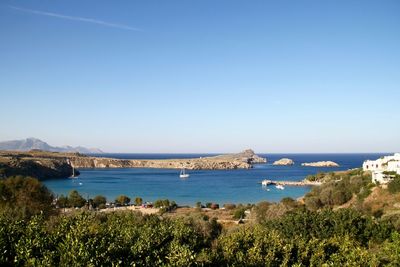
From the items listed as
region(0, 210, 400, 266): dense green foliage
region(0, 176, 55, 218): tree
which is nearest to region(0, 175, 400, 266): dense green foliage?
region(0, 210, 400, 266): dense green foliage

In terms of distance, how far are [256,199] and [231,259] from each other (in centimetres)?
5728

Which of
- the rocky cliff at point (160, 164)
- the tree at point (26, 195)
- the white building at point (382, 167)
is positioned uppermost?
the white building at point (382, 167)

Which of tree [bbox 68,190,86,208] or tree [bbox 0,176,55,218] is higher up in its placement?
tree [bbox 0,176,55,218]

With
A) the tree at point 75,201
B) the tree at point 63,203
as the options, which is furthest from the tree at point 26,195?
the tree at point 75,201

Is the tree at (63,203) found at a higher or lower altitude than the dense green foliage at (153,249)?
lower

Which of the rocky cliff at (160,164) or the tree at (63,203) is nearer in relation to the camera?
the tree at (63,203)

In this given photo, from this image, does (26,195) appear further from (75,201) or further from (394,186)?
(394,186)

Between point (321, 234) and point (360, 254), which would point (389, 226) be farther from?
point (360, 254)

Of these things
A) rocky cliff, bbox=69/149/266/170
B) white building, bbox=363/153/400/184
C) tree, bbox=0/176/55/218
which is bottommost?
rocky cliff, bbox=69/149/266/170

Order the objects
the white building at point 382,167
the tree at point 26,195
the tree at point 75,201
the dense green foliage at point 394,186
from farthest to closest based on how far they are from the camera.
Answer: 1. the tree at point 75,201
2. the white building at point 382,167
3. the dense green foliage at point 394,186
4. the tree at point 26,195

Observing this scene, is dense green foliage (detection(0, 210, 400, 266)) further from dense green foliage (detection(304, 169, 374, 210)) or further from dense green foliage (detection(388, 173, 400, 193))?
dense green foliage (detection(304, 169, 374, 210))

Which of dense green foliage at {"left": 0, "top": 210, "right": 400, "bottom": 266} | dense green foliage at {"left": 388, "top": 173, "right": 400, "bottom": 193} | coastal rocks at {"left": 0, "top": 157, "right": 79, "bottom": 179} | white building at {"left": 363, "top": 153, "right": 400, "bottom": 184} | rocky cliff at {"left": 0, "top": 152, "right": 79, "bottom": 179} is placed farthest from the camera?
rocky cliff at {"left": 0, "top": 152, "right": 79, "bottom": 179}

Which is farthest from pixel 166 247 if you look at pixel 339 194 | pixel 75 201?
pixel 75 201

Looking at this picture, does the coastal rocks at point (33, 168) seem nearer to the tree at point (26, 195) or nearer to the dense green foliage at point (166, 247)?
the tree at point (26, 195)
